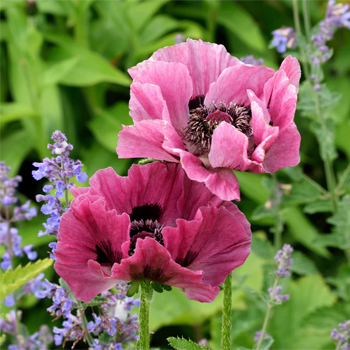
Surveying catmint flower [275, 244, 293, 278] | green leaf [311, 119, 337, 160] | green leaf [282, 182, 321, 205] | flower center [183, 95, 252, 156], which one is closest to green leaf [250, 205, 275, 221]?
green leaf [282, 182, 321, 205]

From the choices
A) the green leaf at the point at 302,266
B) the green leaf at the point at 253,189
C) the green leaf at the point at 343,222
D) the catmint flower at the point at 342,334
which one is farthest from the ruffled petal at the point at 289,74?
the green leaf at the point at 253,189

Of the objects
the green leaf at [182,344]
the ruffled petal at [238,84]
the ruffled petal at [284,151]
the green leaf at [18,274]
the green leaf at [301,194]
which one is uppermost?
the ruffled petal at [238,84]

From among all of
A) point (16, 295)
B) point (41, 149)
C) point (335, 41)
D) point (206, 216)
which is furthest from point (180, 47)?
point (335, 41)

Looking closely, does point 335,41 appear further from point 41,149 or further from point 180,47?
point 180,47

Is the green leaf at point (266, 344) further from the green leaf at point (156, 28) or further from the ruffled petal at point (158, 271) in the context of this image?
the green leaf at point (156, 28)

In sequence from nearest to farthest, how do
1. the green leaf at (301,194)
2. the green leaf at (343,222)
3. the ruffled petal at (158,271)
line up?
1. the ruffled petal at (158,271)
2. the green leaf at (343,222)
3. the green leaf at (301,194)

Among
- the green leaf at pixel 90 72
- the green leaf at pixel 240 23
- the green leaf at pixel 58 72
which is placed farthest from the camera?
the green leaf at pixel 240 23

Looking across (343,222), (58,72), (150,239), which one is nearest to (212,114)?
(150,239)
